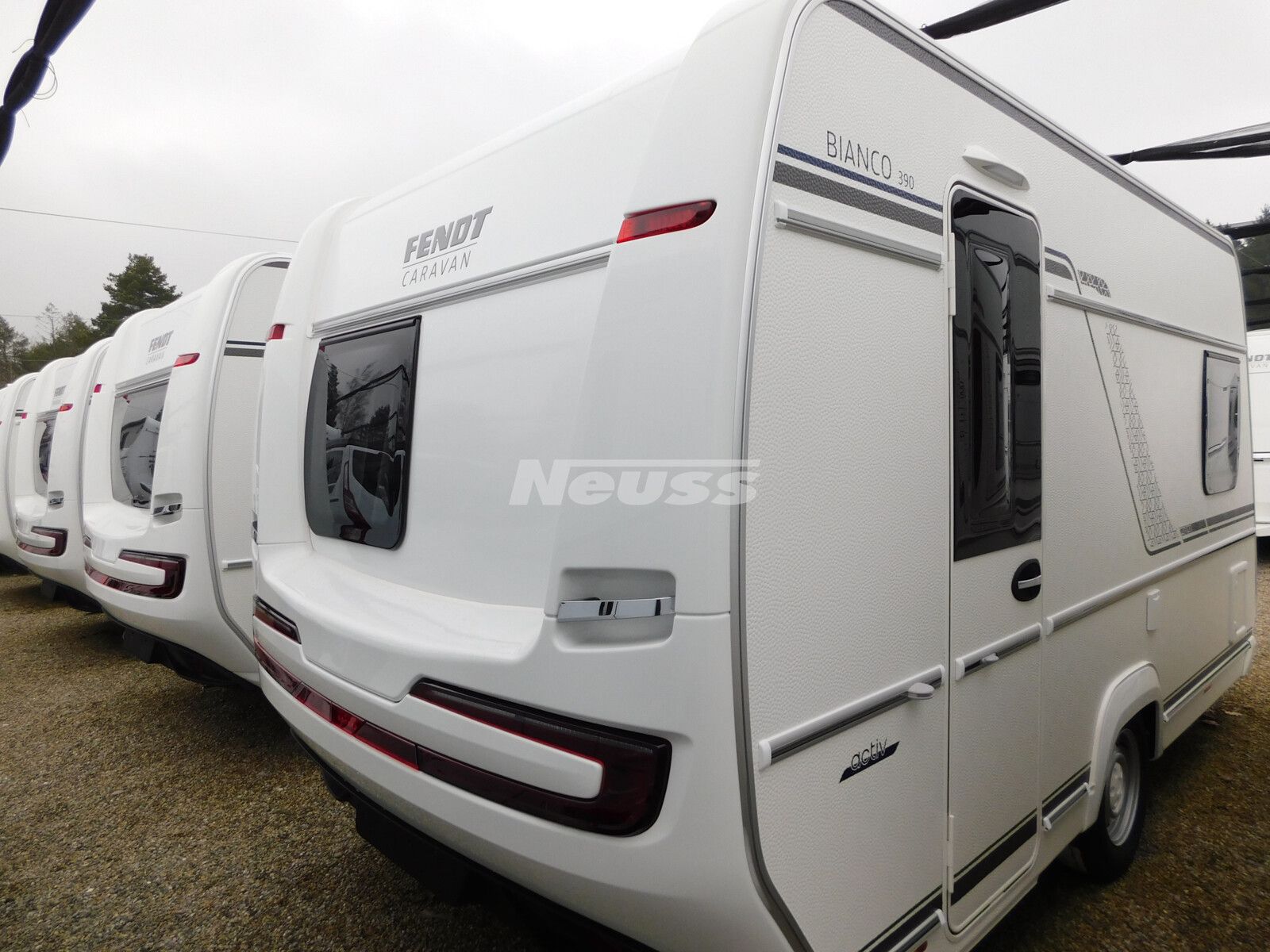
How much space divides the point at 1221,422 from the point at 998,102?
106 inches

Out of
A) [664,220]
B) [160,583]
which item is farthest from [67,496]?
[664,220]

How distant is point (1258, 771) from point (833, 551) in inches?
150

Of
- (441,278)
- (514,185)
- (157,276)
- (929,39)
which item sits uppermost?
(157,276)

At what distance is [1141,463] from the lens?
2887 millimetres

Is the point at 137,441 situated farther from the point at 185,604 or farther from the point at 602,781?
the point at 602,781

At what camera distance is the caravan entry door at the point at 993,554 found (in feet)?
6.23

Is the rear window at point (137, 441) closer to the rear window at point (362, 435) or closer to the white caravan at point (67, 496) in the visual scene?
the white caravan at point (67, 496)

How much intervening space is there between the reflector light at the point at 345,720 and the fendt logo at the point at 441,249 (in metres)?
1.23

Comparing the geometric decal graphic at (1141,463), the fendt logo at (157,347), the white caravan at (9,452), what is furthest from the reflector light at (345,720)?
the white caravan at (9,452)

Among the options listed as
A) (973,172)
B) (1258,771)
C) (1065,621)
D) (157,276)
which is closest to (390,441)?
(973,172)

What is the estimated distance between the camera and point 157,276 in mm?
39562

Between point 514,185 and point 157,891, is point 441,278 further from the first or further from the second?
point 157,891

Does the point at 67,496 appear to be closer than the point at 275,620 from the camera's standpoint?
No

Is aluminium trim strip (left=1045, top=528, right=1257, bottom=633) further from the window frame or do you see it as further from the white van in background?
the white van in background
